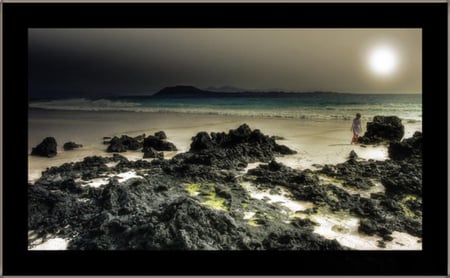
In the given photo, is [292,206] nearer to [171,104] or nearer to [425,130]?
[425,130]

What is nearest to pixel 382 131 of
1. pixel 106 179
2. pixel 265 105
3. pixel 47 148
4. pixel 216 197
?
pixel 265 105

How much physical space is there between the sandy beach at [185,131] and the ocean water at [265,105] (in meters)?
0.07

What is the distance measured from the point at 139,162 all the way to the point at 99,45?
1.35 m

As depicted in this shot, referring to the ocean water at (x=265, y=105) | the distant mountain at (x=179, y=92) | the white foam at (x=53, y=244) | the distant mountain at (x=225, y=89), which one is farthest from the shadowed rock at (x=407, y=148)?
the white foam at (x=53, y=244)

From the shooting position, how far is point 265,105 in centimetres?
432

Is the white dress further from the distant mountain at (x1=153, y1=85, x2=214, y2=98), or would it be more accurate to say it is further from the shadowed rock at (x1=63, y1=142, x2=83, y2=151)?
the shadowed rock at (x1=63, y1=142, x2=83, y2=151)

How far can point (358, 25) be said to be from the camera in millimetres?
3564

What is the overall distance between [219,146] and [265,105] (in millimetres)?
753

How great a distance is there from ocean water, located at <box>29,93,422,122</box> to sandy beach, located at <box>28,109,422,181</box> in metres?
0.07

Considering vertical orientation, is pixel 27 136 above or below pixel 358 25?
below

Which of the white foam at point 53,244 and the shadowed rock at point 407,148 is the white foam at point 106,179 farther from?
the shadowed rock at point 407,148

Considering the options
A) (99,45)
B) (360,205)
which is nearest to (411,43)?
(360,205)

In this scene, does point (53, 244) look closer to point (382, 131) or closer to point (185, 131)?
point (185, 131)

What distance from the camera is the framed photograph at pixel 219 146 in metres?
3.46
